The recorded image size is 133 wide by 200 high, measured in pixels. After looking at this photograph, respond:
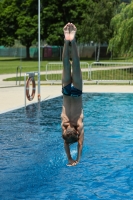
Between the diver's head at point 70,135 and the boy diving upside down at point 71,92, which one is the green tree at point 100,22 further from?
the diver's head at point 70,135

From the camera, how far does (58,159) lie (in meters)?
9.52

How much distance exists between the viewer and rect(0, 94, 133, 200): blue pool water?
7422 millimetres

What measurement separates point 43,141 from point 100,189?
3.81m

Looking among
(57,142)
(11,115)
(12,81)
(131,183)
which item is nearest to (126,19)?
(12,81)

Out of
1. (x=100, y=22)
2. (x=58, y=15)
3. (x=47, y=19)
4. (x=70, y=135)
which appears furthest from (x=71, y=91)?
(x=47, y=19)

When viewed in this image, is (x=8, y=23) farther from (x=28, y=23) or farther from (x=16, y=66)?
(x=16, y=66)

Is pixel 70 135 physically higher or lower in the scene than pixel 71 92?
lower

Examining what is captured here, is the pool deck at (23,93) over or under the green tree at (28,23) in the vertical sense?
under

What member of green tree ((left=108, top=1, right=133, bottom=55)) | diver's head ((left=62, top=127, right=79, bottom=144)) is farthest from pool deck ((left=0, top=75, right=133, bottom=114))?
diver's head ((left=62, top=127, right=79, bottom=144))

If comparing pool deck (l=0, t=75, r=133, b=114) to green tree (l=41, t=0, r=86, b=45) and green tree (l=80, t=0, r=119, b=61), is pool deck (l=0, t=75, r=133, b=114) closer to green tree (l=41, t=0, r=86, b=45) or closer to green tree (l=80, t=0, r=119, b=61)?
green tree (l=80, t=0, r=119, b=61)

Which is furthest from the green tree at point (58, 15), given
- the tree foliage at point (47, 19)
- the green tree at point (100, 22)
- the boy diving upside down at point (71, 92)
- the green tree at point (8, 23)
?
the boy diving upside down at point (71, 92)

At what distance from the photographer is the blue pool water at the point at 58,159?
7422mm

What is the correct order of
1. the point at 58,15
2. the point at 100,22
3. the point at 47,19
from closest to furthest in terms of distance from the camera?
the point at 100,22 → the point at 58,15 → the point at 47,19

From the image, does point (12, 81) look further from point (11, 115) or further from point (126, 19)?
point (11, 115)
